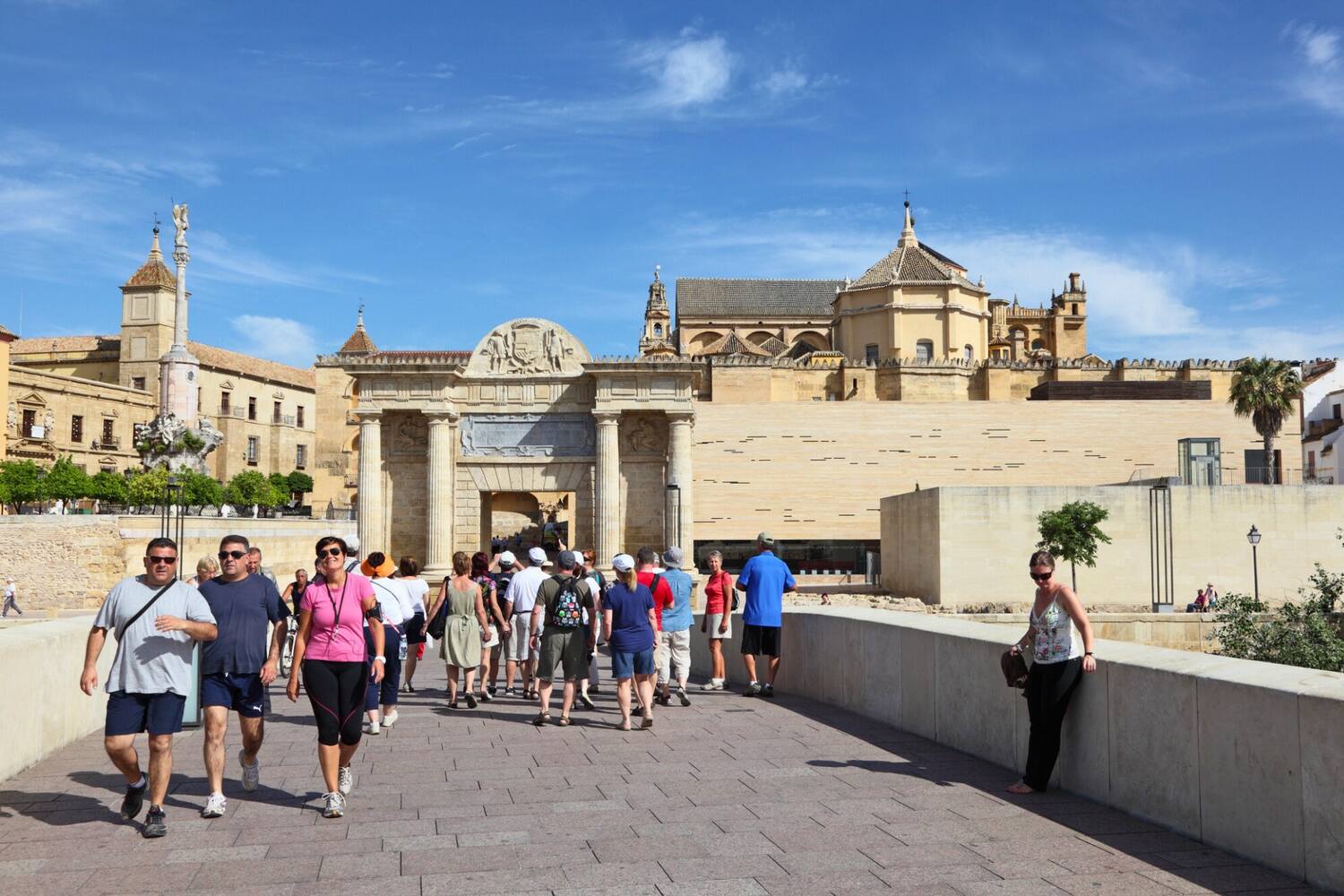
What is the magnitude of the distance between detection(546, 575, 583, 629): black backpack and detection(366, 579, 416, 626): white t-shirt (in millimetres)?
1459

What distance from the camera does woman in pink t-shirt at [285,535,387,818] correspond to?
7.14m

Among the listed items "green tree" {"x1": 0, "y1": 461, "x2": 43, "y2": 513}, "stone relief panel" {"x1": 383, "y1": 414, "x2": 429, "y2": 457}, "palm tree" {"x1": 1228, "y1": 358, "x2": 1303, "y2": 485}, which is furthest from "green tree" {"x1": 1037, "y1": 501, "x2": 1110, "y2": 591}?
"green tree" {"x1": 0, "y1": 461, "x2": 43, "y2": 513}

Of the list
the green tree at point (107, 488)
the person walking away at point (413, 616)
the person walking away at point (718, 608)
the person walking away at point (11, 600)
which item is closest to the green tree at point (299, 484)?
the green tree at point (107, 488)

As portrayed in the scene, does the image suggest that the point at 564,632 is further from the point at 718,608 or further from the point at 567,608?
the point at 718,608

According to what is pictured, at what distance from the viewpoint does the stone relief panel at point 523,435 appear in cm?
2742

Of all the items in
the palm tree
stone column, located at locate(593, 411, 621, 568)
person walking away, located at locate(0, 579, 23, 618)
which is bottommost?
person walking away, located at locate(0, 579, 23, 618)

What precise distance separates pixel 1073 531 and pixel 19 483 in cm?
4645

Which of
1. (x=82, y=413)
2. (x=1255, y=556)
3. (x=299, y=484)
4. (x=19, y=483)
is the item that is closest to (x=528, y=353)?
(x=1255, y=556)

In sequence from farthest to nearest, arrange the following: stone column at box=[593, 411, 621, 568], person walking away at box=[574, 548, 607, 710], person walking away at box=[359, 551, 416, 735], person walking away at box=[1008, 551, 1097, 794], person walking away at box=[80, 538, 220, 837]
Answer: stone column at box=[593, 411, 621, 568] < person walking away at box=[574, 548, 607, 710] < person walking away at box=[359, 551, 416, 735] < person walking away at box=[1008, 551, 1097, 794] < person walking away at box=[80, 538, 220, 837]

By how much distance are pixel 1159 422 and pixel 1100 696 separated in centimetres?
5220

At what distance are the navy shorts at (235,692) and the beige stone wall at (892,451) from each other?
42809 mm

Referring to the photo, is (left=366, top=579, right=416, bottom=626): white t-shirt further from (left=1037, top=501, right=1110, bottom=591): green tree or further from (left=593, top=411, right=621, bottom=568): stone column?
(left=1037, top=501, right=1110, bottom=591): green tree

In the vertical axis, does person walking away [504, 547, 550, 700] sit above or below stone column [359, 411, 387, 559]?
below

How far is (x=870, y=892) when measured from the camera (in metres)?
5.25
